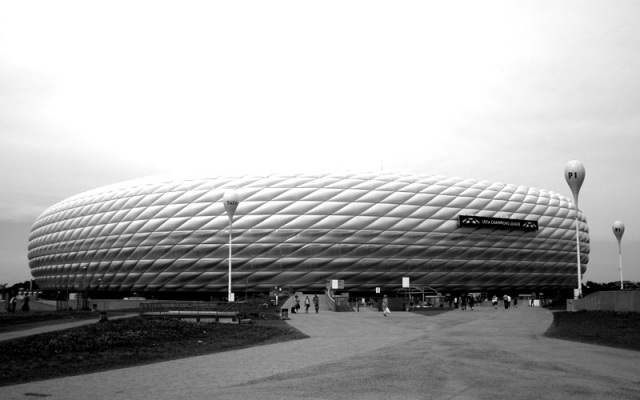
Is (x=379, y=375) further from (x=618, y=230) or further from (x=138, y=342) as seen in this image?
(x=618, y=230)

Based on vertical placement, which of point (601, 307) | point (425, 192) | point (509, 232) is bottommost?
point (601, 307)

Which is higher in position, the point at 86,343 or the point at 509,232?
the point at 509,232

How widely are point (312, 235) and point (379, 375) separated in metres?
47.6

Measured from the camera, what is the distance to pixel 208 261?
58.9 metres

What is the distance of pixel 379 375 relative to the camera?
10.9m

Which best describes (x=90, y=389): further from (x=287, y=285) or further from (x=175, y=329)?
(x=287, y=285)

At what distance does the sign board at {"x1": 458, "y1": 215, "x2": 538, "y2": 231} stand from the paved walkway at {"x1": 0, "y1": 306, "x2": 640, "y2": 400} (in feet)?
153

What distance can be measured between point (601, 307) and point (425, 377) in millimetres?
22567

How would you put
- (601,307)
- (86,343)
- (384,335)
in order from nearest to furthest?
(86,343)
(384,335)
(601,307)

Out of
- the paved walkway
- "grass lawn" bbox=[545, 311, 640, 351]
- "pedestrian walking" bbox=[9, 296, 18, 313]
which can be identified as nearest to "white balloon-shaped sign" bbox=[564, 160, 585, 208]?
"grass lawn" bbox=[545, 311, 640, 351]

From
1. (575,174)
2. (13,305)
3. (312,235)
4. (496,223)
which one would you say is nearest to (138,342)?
(13,305)

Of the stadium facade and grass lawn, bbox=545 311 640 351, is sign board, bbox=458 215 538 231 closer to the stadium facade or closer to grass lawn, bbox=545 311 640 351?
the stadium facade

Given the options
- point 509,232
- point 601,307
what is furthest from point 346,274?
point 601,307

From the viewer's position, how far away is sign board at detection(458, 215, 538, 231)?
2458 inches
